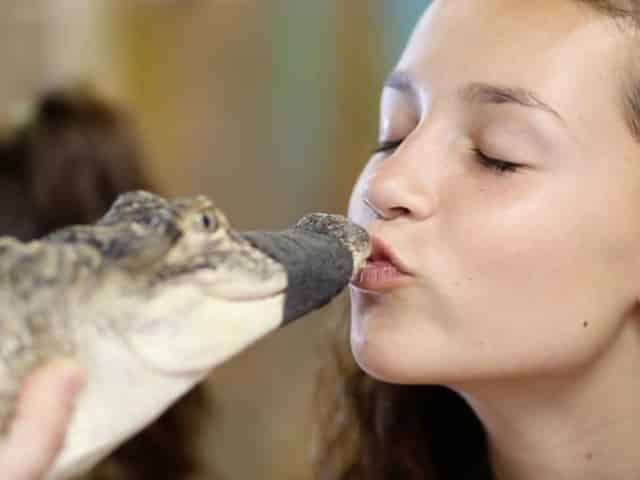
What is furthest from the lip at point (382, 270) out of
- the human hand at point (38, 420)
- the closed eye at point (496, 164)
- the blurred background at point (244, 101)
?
the blurred background at point (244, 101)

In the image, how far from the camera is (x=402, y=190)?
0.94 metres

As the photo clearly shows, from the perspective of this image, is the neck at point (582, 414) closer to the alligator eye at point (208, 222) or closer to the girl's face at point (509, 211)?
the girl's face at point (509, 211)

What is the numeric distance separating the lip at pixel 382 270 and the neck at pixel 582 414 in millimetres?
191

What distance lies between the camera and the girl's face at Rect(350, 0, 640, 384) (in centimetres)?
93

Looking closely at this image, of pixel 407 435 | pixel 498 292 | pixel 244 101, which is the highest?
pixel 498 292

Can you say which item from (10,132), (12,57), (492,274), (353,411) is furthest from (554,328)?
(12,57)

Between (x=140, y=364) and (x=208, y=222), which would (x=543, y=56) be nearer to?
(x=208, y=222)

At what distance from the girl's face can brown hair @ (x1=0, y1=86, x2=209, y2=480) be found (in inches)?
37.8

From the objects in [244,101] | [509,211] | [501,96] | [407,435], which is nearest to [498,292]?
[509,211]

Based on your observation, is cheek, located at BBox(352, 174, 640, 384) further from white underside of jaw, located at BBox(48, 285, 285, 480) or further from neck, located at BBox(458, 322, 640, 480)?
white underside of jaw, located at BBox(48, 285, 285, 480)

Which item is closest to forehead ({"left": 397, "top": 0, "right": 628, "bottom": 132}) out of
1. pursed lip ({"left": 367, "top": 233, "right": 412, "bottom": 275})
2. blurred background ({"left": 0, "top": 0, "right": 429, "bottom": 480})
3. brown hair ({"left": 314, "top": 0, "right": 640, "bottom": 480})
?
pursed lip ({"left": 367, "top": 233, "right": 412, "bottom": 275})

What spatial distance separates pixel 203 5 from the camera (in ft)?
8.28

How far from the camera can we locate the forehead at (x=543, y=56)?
37.6 inches

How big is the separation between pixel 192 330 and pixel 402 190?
31 centimetres
